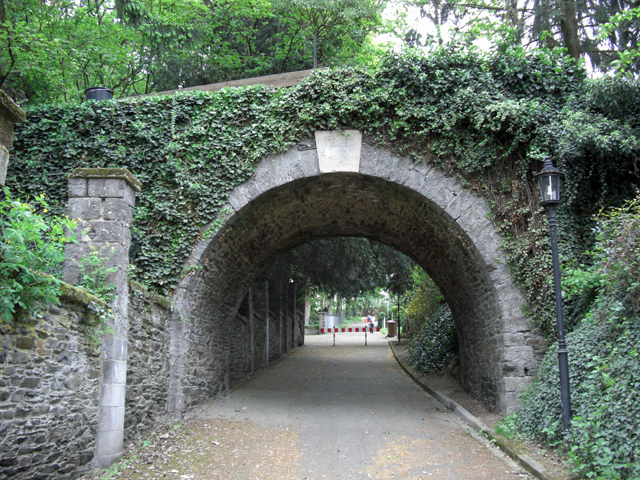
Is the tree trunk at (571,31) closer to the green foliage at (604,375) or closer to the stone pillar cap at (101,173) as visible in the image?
the green foliage at (604,375)

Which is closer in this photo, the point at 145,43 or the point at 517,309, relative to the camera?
the point at 517,309

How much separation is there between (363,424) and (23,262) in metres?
5.35

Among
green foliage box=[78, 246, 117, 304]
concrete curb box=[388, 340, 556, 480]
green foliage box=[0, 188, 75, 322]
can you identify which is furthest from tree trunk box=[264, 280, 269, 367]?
green foliage box=[0, 188, 75, 322]

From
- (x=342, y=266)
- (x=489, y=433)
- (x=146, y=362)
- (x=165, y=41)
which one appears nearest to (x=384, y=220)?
(x=489, y=433)

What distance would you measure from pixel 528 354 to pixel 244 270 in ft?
18.3

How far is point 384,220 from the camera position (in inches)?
386

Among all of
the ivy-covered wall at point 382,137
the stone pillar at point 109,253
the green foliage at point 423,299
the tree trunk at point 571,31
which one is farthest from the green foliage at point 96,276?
the tree trunk at point 571,31

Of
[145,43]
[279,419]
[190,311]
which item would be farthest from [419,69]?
[145,43]

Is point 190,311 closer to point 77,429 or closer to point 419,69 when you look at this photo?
point 77,429

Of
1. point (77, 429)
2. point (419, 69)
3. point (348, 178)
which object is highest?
point (419, 69)

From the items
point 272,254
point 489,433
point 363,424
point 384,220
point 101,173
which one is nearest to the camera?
point 101,173

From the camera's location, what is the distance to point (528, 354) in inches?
285

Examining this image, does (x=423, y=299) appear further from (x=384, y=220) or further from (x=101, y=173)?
(x=101, y=173)

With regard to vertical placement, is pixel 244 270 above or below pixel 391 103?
below
